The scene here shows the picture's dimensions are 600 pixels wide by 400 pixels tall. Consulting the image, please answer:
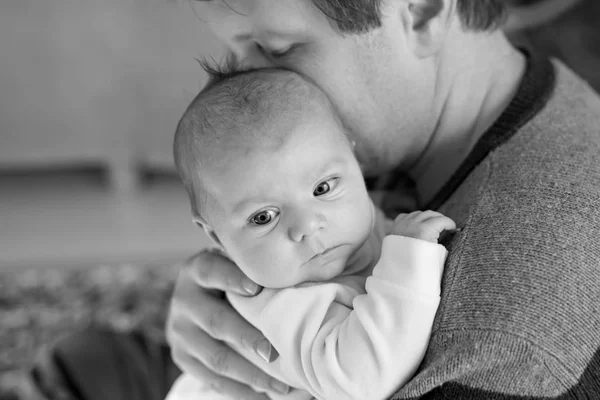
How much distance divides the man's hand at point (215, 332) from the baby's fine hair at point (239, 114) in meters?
0.13

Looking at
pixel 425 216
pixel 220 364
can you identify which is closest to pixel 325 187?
pixel 425 216

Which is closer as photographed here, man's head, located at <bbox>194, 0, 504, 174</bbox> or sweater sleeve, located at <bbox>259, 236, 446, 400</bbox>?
sweater sleeve, located at <bbox>259, 236, 446, 400</bbox>

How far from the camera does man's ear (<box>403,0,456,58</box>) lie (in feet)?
2.95

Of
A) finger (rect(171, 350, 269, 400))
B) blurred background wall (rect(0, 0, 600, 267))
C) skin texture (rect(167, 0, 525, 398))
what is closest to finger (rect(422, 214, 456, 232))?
skin texture (rect(167, 0, 525, 398))

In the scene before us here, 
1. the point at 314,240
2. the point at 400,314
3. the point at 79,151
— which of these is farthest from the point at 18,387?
the point at 79,151

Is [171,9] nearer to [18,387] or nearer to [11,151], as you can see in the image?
[11,151]

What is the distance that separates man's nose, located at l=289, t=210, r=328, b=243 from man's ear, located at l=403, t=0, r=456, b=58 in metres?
0.29

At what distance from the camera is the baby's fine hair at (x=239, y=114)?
0.82 m

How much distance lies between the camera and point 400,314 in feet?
2.38

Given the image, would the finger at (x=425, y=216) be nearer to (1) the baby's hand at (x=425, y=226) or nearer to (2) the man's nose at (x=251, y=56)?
(1) the baby's hand at (x=425, y=226)

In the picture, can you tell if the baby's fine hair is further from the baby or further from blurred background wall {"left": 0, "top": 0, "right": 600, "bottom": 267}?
blurred background wall {"left": 0, "top": 0, "right": 600, "bottom": 267}

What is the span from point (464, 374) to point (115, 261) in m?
2.34

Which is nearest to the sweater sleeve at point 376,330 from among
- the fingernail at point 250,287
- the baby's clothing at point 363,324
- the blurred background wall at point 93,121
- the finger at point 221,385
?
the baby's clothing at point 363,324

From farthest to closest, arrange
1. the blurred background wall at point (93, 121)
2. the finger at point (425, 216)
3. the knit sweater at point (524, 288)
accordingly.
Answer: the blurred background wall at point (93, 121)
the finger at point (425, 216)
the knit sweater at point (524, 288)
